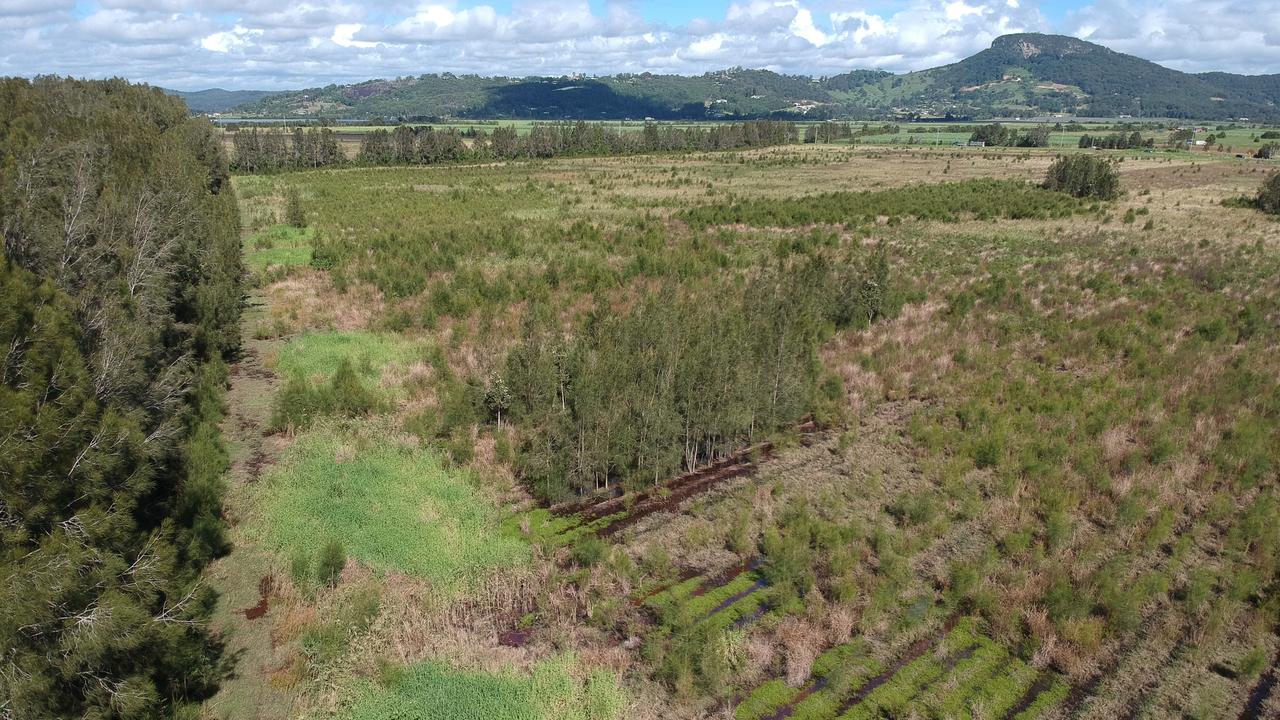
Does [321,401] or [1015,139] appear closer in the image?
[321,401]

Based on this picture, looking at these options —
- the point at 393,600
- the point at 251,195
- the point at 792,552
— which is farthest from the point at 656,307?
the point at 251,195

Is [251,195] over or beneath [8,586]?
over

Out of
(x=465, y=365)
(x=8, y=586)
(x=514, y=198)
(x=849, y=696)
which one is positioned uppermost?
(x=514, y=198)

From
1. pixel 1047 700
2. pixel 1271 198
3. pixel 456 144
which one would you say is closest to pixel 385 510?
pixel 1047 700

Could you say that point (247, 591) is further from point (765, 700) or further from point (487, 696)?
point (765, 700)

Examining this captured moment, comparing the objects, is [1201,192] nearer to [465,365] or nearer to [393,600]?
[465,365]

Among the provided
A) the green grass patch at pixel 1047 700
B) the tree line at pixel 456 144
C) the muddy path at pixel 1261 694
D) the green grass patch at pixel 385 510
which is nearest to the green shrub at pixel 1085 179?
the muddy path at pixel 1261 694
